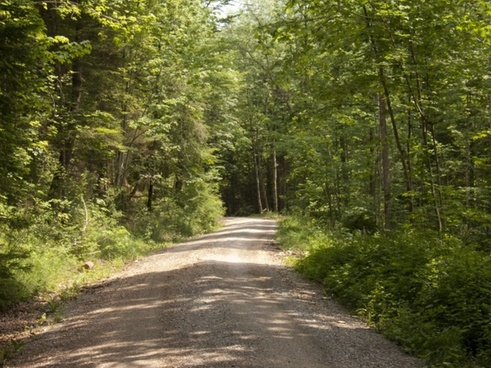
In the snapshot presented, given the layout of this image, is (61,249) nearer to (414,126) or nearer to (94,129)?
(94,129)

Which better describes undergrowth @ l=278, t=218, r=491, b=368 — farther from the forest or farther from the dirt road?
the dirt road

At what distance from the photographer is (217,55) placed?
22703mm

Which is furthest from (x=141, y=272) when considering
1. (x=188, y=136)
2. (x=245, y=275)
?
(x=188, y=136)

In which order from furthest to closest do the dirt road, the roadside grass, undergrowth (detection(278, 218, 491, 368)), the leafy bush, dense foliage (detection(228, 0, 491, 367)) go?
the leafy bush → the roadside grass → dense foliage (detection(228, 0, 491, 367)) → undergrowth (detection(278, 218, 491, 368)) → the dirt road

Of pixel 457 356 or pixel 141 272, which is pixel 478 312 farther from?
pixel 141 272

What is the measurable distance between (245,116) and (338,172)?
73.9 ft

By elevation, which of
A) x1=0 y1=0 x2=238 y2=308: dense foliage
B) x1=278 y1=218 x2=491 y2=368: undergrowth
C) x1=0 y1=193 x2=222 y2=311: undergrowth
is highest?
x1=0 y1=0 x2=238 y2=308: dense foliage

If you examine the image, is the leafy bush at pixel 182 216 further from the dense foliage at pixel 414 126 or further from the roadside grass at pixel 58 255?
the dense foliage at pixel 414 126

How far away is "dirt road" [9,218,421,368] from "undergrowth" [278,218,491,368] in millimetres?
489

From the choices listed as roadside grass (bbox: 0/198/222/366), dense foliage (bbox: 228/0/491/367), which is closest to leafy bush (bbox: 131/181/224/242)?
roadside grass (bbox: 0/198/222/366)

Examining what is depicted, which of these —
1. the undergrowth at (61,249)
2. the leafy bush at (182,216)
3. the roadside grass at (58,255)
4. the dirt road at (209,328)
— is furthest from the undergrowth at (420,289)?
the leafy bush at (182,216)

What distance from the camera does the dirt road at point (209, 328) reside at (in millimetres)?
6367

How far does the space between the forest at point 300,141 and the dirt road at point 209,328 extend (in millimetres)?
914

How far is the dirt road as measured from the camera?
637cm
